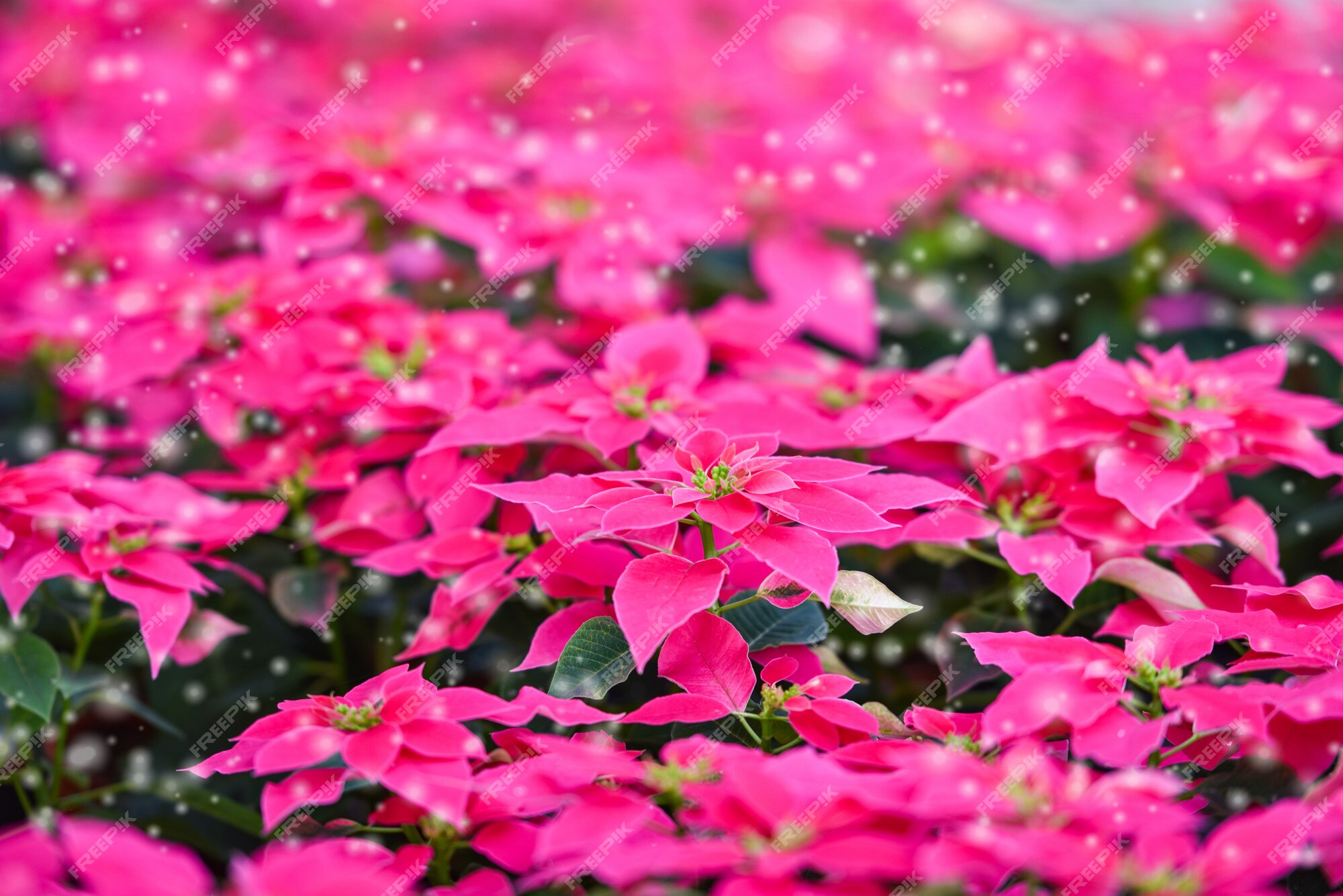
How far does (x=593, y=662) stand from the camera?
2.20ft

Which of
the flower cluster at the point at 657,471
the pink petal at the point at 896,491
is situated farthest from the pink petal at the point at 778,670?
the pink petal at the point at 896,491

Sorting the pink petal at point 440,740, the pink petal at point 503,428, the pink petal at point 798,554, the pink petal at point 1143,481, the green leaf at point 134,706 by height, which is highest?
the pink petal at point 798,554

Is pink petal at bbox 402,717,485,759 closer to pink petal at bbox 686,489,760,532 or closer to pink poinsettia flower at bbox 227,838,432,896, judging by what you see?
pink poinsettia flower at bbox 227,838,432,896

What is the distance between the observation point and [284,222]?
111cm

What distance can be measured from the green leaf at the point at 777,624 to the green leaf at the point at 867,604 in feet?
0.10

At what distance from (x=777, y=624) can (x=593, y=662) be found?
126 millimetres

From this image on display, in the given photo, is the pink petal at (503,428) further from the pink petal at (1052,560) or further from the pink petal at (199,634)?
the pink petal at (1052,560)

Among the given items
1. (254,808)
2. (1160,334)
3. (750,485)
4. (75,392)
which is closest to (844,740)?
(750,485)

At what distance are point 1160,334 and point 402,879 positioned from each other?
0.93 m

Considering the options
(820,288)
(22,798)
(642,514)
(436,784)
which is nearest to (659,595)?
(642,514)

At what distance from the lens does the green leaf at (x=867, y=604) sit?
676mm

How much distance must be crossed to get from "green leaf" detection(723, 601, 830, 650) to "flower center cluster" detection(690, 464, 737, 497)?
0.32ft

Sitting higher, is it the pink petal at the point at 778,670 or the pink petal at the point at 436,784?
the pink petal at the point at 436,784

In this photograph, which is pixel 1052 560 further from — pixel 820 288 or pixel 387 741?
pixel 820 288
